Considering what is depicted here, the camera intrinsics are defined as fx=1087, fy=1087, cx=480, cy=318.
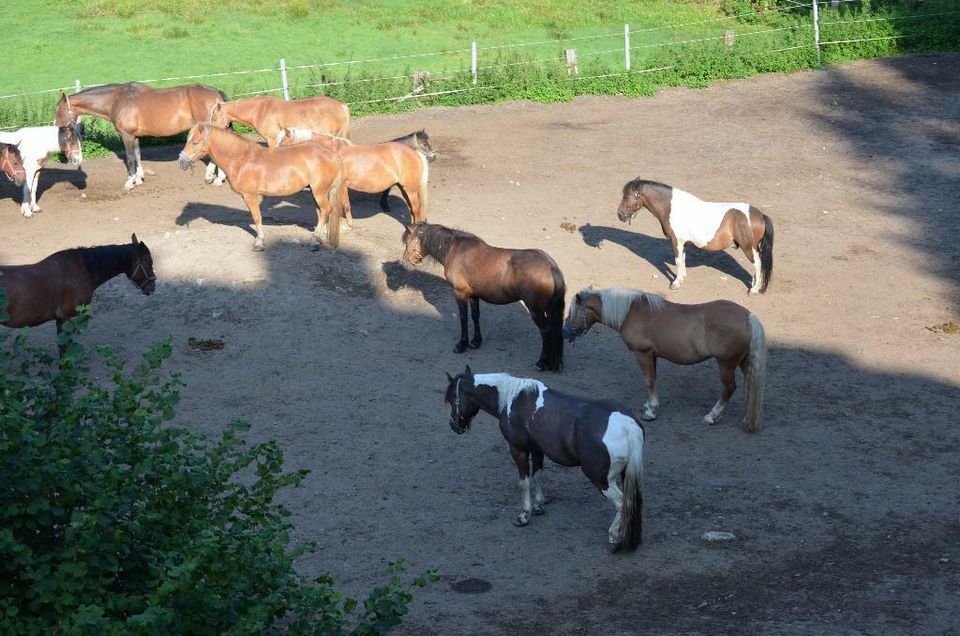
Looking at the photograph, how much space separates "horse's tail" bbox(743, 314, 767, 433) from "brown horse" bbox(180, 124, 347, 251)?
648cm

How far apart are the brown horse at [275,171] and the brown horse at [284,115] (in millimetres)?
2963

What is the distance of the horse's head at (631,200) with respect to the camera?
1434cm

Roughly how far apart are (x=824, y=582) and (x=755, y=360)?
9.09 feet

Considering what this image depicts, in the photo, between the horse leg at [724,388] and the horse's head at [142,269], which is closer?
the horse leg at [724,388]

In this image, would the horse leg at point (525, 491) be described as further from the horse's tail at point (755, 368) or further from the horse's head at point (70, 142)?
the horse's head at point (70, 142)

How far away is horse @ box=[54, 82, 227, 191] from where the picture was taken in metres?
18.6

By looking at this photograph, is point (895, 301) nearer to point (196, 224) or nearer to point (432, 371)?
point (432, 371)

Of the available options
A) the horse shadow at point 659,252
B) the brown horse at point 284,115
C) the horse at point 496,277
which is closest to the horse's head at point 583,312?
the horse at point 496,277

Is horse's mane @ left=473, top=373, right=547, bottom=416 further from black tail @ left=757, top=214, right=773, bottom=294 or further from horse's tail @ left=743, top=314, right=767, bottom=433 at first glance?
black tail @ left=757, top=214, right=773, bottom=294

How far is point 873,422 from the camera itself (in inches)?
428

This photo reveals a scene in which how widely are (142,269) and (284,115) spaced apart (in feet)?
21.5

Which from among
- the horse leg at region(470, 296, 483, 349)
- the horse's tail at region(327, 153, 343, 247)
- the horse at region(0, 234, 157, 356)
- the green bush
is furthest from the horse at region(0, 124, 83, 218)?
the green bush

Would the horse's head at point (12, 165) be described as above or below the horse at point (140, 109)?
below

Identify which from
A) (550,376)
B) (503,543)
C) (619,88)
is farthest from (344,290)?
(619,88)
